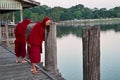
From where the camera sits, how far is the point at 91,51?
5.55 metres

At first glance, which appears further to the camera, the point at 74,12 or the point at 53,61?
the point at 74,12

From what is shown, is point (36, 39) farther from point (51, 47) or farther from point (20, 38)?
point (20, 38)

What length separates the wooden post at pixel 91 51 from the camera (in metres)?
5.49

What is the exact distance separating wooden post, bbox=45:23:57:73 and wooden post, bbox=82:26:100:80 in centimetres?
257

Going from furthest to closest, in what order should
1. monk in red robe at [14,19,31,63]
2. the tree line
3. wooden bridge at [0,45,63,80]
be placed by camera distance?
1. the tree line
2. monk in red robe at [14,19,31,63]
3. wooden bridge at [0,45,63,80]

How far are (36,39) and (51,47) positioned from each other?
0.47 meters

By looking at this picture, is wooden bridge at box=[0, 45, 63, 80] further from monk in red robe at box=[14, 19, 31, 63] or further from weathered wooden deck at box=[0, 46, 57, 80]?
monk in red robe at box=[14, 19, 31, 63]

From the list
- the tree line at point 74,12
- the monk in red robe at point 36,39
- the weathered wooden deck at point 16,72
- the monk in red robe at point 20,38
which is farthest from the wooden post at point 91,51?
the tree line at point 74,12

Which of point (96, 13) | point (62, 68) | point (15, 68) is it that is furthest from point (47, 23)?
point (96, 13)

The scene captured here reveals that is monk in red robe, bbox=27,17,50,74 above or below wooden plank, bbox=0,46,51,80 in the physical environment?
above

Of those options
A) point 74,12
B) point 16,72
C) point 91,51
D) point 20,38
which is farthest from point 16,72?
point 74,12

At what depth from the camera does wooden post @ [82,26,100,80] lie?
18.0ft

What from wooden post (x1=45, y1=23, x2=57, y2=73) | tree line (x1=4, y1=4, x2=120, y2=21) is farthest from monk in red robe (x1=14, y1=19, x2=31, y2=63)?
tree line (x1=4, y1=4, x2=120, y2=21)

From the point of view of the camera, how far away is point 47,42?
8.22 metres
